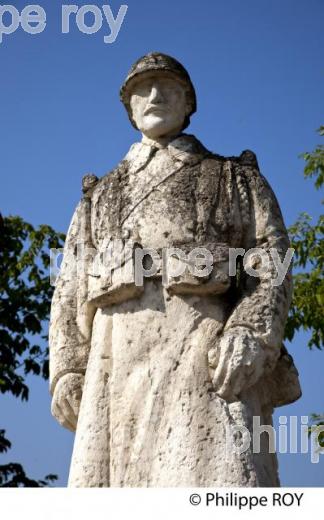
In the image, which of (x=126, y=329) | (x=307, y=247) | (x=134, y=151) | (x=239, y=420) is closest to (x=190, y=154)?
(x=134, y=151)

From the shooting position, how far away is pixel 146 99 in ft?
27.3

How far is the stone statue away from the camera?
23.8ft

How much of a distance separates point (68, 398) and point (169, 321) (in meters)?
0.93

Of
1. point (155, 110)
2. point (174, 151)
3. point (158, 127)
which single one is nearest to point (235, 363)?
point (174, 151)

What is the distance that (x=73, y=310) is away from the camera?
811cm

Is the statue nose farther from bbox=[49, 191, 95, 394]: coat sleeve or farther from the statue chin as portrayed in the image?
bbox=[49, 191, 95, 394]: coat sleeve

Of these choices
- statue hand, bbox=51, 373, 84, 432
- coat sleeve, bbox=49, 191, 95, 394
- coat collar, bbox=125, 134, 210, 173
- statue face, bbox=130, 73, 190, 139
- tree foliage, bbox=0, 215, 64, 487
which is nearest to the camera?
statue hand, bbox=51, 373, 84, 432

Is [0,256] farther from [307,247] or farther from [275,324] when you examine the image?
[275,324]

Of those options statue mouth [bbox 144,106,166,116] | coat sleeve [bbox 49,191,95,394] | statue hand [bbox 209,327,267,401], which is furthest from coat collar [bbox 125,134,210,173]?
statue hand [bbox 209,327,267,401]

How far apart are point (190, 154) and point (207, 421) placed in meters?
2.02

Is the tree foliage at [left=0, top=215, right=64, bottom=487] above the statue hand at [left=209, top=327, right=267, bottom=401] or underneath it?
above

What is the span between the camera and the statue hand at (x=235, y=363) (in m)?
7.26

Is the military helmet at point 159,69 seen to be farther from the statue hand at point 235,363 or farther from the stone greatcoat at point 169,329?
the statue hand at point 235,363
